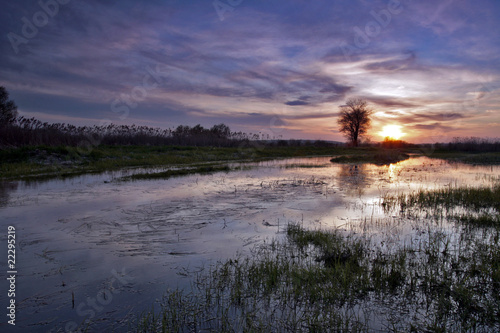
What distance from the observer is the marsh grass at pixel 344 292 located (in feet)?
10.4

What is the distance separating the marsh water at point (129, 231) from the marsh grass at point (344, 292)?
51 cm

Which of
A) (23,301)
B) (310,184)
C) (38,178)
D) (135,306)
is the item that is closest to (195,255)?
(135,306)

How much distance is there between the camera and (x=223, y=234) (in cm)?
625

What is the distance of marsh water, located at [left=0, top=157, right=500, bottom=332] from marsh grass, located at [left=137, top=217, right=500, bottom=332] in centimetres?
51

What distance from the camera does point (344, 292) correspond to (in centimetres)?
377

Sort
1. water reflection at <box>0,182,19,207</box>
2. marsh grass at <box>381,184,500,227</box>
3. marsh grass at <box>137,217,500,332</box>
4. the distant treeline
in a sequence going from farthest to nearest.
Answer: the distant treeline → water reflection at <box>0,182,19,207</box> → marsh grass at <box>381,184,500,227</box> → marsh grass at <box>137,217,500,332</box>

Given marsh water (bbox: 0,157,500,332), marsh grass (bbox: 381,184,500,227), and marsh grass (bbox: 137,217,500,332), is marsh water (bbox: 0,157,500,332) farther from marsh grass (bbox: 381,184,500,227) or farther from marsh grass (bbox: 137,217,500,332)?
marsh grass (bbox: 381,184,500,227)

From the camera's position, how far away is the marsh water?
11.9 ft

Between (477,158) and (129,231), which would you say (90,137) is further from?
(477,158)

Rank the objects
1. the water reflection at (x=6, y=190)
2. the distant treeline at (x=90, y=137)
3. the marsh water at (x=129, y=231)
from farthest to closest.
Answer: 1. the distant treeline at (x=90, y=137)
2. the water reflection at (x=6, y=190)
3. the marsh water at (x=129, y=231)

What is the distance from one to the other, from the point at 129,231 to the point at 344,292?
4.63 metres

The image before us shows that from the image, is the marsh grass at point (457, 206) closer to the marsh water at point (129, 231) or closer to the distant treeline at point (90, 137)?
the marsh water at point (129, 231)

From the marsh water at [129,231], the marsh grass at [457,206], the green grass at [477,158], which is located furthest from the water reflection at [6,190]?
the green grass at [477,158]

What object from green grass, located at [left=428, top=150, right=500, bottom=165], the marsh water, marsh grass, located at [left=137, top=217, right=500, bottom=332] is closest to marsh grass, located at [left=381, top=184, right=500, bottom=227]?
the marsh water
